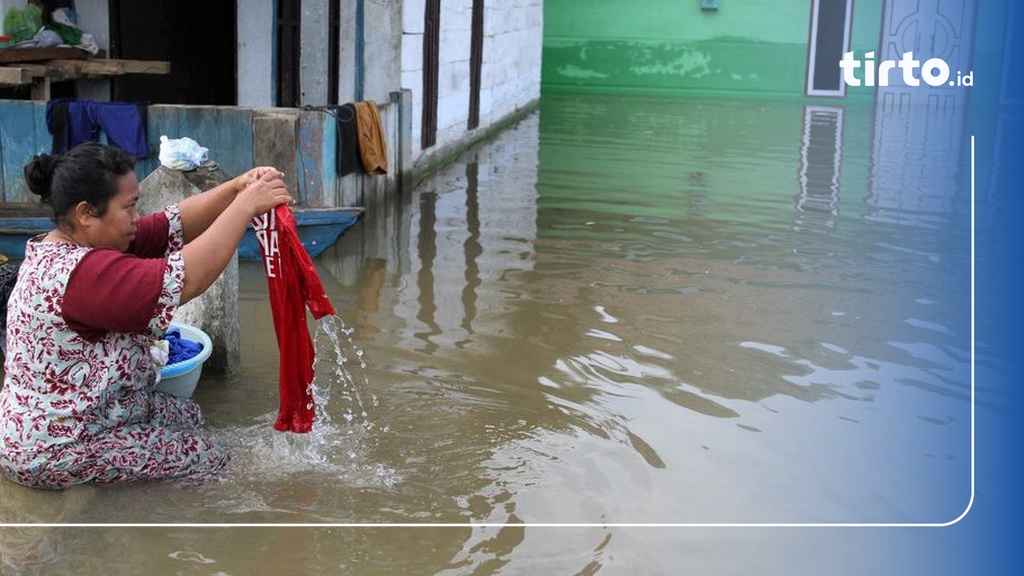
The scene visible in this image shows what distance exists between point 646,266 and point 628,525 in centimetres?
430

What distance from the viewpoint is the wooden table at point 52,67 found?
27.5 ft

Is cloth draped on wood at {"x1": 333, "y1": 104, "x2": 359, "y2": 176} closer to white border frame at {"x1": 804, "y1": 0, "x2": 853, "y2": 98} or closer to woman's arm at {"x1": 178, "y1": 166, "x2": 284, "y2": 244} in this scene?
woman's arm at {"x1": 178, "y1": 166, "x2": 284, "y2": 244}

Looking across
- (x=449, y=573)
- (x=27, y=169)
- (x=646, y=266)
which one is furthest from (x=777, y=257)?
(x=27, y=169)

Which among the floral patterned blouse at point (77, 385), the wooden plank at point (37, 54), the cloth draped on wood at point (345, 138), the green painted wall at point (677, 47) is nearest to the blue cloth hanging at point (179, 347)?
the floral patterned blouse at point (77, 385)

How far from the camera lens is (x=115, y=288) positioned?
3.73 metres

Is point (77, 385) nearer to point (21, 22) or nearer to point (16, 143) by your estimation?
point (16, 143)

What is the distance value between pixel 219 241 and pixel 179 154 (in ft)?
5.35

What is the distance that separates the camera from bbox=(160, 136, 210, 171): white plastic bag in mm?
5293

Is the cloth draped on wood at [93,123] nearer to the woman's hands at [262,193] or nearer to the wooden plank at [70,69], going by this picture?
the wooden plank at [70,69]

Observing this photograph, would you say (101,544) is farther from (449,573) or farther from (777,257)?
(777,257)

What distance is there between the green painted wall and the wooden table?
13.5m

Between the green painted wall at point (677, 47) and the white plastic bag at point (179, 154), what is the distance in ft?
59.1

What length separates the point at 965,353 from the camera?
6488 millimetres

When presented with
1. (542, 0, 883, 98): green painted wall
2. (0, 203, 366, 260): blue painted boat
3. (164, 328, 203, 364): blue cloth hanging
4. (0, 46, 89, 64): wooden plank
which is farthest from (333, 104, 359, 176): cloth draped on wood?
(542, 0, 883, 98): green painted wall
